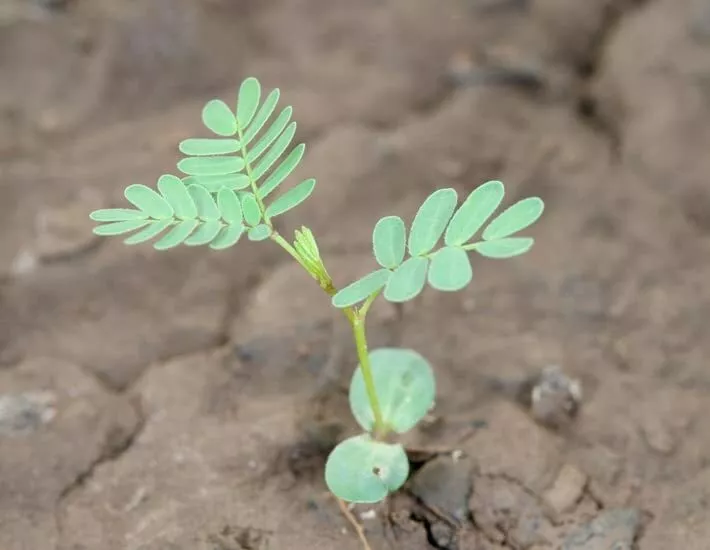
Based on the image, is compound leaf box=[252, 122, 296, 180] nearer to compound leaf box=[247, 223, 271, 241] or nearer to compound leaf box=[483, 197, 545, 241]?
compound leaf box=[247, 223, 271, 241]

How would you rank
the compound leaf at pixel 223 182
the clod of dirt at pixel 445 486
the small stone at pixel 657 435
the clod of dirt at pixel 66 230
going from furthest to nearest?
the clod of dirt at pixel 66 230, the small stone at pixel 657 435, the clod of dirt at pixel 445 486, the compound leaf at pixel 223 182

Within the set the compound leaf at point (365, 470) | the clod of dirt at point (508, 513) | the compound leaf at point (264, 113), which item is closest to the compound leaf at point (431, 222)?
the compound leaf at point (264, 113)

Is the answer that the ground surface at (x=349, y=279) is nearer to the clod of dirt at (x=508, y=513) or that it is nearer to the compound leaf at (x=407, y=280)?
the clod of dirt at (x=508, y=513)

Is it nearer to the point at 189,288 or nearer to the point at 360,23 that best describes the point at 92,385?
the point at 189,288

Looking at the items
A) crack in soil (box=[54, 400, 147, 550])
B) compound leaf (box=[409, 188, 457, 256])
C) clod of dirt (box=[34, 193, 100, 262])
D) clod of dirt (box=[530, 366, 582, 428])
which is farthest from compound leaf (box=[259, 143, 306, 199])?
clod of dirt (box=[34, 193, 100, 262])

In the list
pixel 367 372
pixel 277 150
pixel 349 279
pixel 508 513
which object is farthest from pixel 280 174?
pixel 508 513

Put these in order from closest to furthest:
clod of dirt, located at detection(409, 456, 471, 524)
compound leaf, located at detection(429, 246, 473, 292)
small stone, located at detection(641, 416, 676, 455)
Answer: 1. compound leaf, located at detection(429, 246, 473, 292)
2. clod of dirt, located at detection(409, 456, 471, 524)
3. small stone, located at detection(641, 416, 676, 455)
